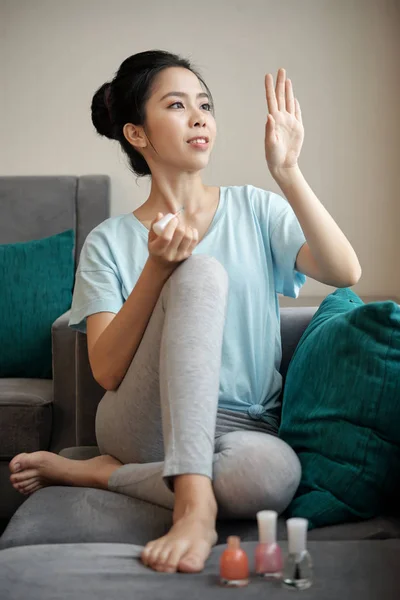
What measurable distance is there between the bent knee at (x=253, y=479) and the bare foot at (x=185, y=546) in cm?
9

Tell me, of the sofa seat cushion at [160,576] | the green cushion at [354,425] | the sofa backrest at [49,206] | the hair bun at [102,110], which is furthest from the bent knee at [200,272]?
the sofa backrest at [49,206]

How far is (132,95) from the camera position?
191cm

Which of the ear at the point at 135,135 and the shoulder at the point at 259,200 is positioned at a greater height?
the ear at the point at 135,135

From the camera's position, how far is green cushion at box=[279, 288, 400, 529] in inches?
52.5

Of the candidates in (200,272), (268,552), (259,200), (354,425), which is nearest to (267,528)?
(268,552)

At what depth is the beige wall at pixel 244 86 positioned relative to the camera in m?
3.05

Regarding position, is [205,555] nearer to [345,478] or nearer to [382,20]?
[345,478]

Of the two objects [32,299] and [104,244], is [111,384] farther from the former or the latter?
[32,299]

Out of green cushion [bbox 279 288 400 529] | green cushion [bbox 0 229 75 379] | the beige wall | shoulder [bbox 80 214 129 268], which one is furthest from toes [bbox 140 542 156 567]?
the beige wall

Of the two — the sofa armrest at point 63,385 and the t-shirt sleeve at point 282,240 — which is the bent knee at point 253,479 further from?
the sofa armrest at point 63,385

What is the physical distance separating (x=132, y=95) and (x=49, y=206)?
106cm

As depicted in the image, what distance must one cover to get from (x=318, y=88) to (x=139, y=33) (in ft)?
2.16

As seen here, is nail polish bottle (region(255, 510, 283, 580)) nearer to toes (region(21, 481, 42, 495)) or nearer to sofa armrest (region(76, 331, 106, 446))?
toes (region(21, 481, 42, 495))

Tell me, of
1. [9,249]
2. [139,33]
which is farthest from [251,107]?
[9,249]
